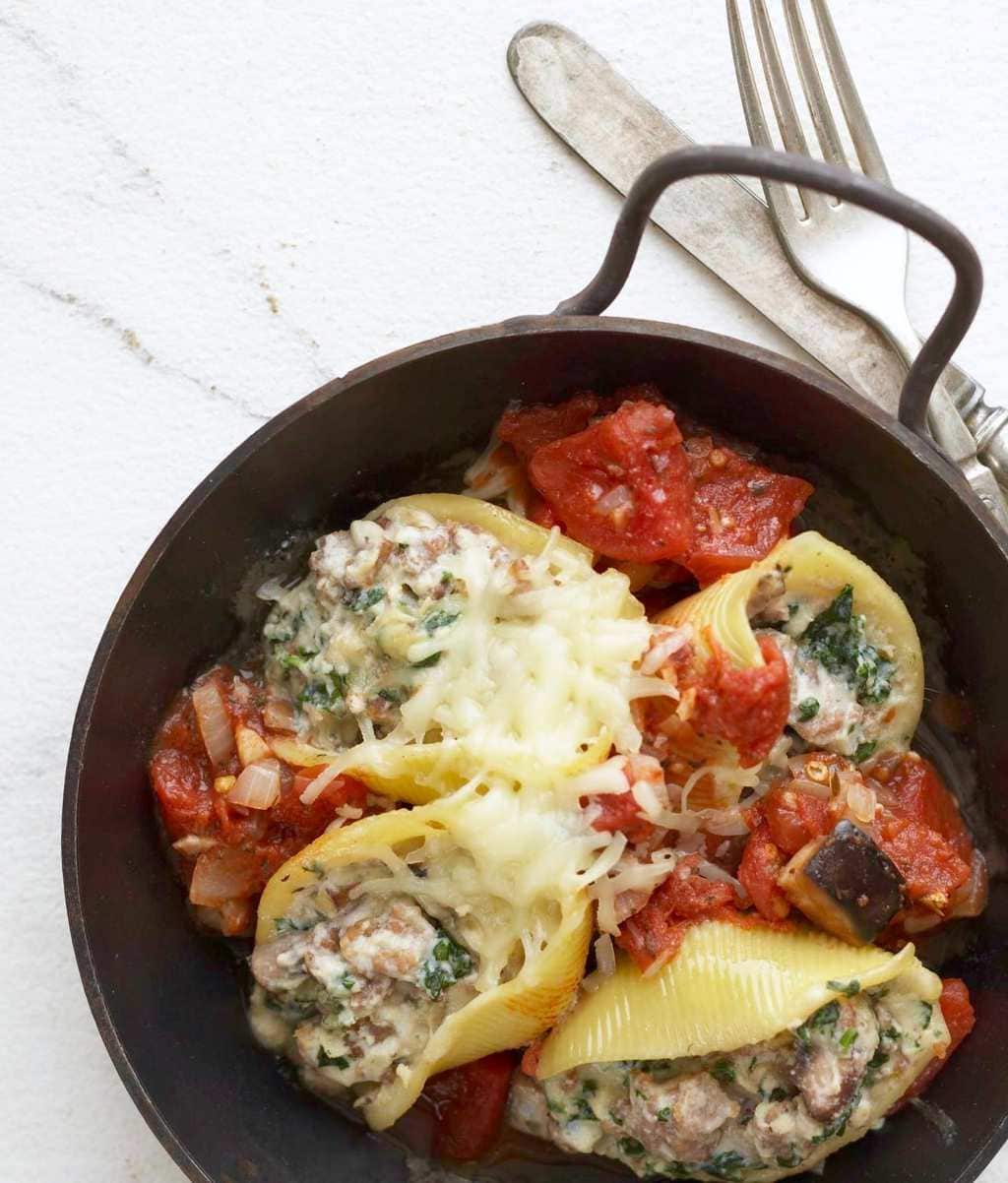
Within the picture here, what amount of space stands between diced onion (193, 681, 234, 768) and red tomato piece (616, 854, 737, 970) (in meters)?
1.05

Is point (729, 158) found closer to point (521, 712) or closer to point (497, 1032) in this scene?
point (521, 712)

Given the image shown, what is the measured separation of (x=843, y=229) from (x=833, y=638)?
46.1 inches

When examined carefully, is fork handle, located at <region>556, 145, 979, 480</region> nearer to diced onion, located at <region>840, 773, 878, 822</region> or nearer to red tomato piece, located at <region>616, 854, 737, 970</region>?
diced onion, located at <region>840, 773, 878, 822</region>

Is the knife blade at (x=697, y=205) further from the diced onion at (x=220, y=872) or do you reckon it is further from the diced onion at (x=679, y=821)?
the diced onion at (x=220, y=872)

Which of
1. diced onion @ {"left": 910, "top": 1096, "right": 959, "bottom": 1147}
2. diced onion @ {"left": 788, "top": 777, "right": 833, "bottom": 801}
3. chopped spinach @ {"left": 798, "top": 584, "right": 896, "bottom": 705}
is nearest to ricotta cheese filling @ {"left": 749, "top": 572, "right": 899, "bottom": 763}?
chopped spinach @ {"left": 798, "top": 584, "right": 896, "bottom": 705}

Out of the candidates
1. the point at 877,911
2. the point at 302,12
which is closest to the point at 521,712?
the point at 877,911

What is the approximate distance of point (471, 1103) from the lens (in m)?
3.35

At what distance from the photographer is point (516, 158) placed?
12.6 feet

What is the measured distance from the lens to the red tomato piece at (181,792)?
328 centimetres

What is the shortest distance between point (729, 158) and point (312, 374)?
1.59 metres

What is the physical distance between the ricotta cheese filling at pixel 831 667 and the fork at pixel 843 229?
2.09 ft

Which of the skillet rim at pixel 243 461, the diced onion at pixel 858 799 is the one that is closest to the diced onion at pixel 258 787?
the skillet rim at pixel 243 461

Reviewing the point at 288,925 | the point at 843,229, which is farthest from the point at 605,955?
the point at 843,229

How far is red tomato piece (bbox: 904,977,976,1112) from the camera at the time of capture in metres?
3.25
